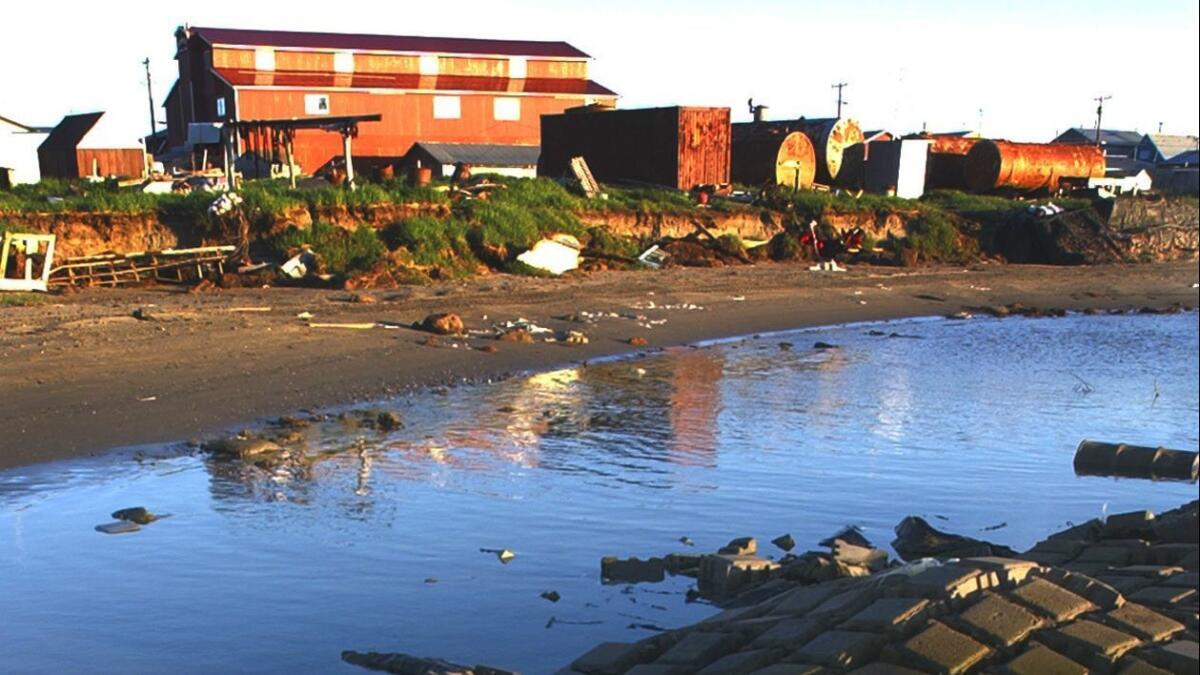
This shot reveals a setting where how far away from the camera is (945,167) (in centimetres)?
3775

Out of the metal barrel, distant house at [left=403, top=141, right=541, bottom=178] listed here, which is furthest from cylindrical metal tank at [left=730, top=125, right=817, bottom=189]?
the metal barrel

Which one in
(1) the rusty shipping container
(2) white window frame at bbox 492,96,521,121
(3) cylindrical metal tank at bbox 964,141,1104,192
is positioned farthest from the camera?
(2) white window frame at bbox 492,96,521,121

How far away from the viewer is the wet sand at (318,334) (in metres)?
11.2

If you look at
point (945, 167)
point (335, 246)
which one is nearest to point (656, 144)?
A: point (945, 167)

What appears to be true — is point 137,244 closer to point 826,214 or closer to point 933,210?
point 826,214

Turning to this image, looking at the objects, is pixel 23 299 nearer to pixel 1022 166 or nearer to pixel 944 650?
pixel 944 650

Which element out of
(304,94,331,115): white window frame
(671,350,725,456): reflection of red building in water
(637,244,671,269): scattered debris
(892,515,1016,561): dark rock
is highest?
(304,94,331,115): white window frame

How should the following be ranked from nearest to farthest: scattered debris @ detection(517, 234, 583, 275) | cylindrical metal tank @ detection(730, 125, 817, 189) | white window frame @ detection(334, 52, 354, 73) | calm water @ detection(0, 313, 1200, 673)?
calm water @ detection(0, 313, 1200, 673) < scattered debris @ detection(517, 234, 583, 275) < cylindrical metal tank @ detection(730, 125, 817, 189) < white window frame @ detection(334, 52, 354, 73)

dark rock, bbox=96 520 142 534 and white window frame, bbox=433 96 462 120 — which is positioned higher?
white window frame, bbox=433 96 462 120

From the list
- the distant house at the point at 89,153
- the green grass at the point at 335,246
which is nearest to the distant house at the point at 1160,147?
the distant house at the point at 89,153

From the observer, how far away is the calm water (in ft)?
20.6

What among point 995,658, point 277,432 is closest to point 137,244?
point 277,432

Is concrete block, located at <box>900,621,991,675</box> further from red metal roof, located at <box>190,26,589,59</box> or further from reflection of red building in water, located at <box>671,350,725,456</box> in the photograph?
red metal roof, located at <box>190,26,589,59</box>

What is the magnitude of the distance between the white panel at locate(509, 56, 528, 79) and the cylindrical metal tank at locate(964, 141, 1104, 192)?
21.8m
